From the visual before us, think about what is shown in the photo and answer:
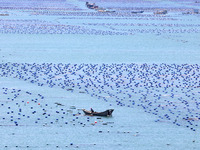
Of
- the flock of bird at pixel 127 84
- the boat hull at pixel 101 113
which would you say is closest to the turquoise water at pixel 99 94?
the flock of bird at pixel 127 84

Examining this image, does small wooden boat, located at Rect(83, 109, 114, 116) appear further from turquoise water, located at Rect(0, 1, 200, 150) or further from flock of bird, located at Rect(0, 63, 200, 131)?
flock of bird, located at Rect(0, 63, 200, 131)

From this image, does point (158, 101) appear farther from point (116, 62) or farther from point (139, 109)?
point (116, 62)

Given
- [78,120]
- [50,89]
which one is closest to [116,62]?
[50,89]

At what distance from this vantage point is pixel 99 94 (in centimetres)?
2950

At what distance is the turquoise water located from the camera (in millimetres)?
21891

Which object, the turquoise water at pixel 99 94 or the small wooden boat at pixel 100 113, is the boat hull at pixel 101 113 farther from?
the turquoise water at pixel 99 94

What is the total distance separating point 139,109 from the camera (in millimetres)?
26344

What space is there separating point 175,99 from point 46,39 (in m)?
31.1

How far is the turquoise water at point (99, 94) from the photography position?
2189 centimetres

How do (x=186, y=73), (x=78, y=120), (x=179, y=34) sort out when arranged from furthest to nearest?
(x=179, y=34) → (x=186, y=73) → (x=78, y=120)

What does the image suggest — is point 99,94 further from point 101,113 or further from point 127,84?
point 101,113

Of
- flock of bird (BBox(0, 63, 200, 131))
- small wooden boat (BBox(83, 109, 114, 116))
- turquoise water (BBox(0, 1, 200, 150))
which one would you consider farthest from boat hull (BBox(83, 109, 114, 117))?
flock of bird (BBox(0, 63, 200, 131))

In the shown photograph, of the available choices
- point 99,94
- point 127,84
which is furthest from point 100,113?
point 127,84

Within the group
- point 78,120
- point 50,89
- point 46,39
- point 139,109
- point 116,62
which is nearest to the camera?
point 78,120
